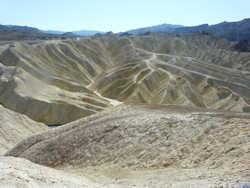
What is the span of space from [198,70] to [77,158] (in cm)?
5883

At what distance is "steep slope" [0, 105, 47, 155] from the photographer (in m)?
27.0

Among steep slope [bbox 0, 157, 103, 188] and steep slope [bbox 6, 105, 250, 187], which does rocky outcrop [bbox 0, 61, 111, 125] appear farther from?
steep slope [bbox 0, 157, 103, 188]

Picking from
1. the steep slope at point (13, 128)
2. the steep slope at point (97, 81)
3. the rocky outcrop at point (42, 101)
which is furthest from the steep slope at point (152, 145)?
the steep slope at point (97, 81)

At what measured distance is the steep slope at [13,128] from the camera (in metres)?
27.0

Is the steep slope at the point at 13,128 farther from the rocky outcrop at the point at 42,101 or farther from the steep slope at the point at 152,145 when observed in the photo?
the rocky outcrop at the point at 42,101

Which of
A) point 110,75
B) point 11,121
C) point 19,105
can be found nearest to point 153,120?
point 11,121

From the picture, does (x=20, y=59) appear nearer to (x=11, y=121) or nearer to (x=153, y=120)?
(x=11, y=121)

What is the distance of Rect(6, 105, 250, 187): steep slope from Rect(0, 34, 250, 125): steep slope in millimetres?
26186

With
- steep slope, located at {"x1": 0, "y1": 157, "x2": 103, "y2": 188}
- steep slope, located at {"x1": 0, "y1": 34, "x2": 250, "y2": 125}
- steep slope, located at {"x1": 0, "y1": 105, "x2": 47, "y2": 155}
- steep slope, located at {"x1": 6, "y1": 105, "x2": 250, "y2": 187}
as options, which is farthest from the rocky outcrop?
steep slope, located at {"x1": 0, "y1": 157, "x2": 103, "y2": 188}

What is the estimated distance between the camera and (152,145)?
15.2 m

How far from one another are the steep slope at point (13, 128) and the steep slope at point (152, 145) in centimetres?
713

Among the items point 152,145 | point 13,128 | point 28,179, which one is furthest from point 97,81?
point 28,179

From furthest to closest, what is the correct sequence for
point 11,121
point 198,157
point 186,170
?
point 11,121, point 198,157, point 186,170

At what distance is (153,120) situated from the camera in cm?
1764
